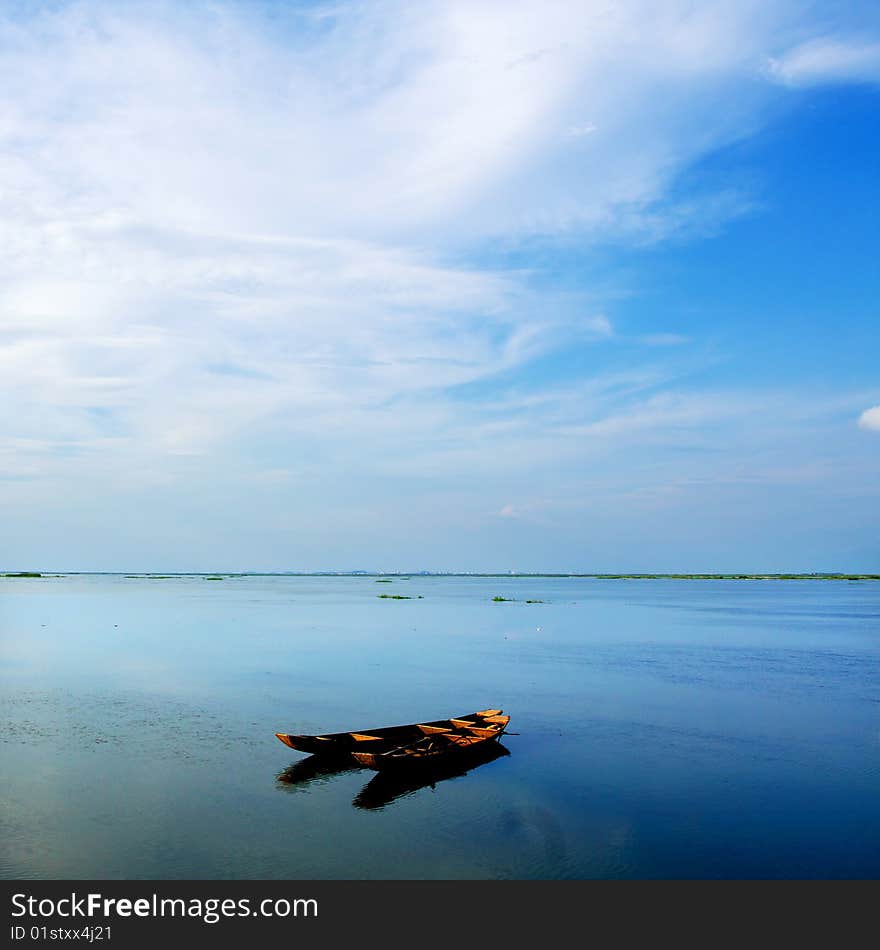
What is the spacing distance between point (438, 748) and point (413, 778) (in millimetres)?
1376

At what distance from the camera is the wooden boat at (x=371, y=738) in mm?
19359

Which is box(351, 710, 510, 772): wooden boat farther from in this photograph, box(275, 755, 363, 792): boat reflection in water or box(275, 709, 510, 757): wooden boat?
box(275, 755, 363, 792): boat reflection in water

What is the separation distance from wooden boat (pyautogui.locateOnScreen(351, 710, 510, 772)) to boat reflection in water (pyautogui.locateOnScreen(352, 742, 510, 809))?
7cm

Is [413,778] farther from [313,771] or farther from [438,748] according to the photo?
[313,771]

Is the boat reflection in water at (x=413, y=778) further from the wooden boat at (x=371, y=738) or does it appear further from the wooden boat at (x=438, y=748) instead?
the wooden boat at (x=371, y=738)

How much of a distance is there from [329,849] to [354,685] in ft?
61.3

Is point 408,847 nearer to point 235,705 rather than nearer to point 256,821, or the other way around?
point 256,821

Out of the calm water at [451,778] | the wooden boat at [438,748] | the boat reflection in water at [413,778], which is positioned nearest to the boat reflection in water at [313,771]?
the calm water at [451,778]

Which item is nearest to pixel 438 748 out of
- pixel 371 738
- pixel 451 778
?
pixel 451 778

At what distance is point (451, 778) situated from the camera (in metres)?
18.5

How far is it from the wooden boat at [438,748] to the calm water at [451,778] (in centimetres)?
65

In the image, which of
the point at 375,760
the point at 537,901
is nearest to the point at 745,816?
the point at 537,901

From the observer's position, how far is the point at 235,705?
89.1 ft

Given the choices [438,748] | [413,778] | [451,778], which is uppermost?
[438,748]
